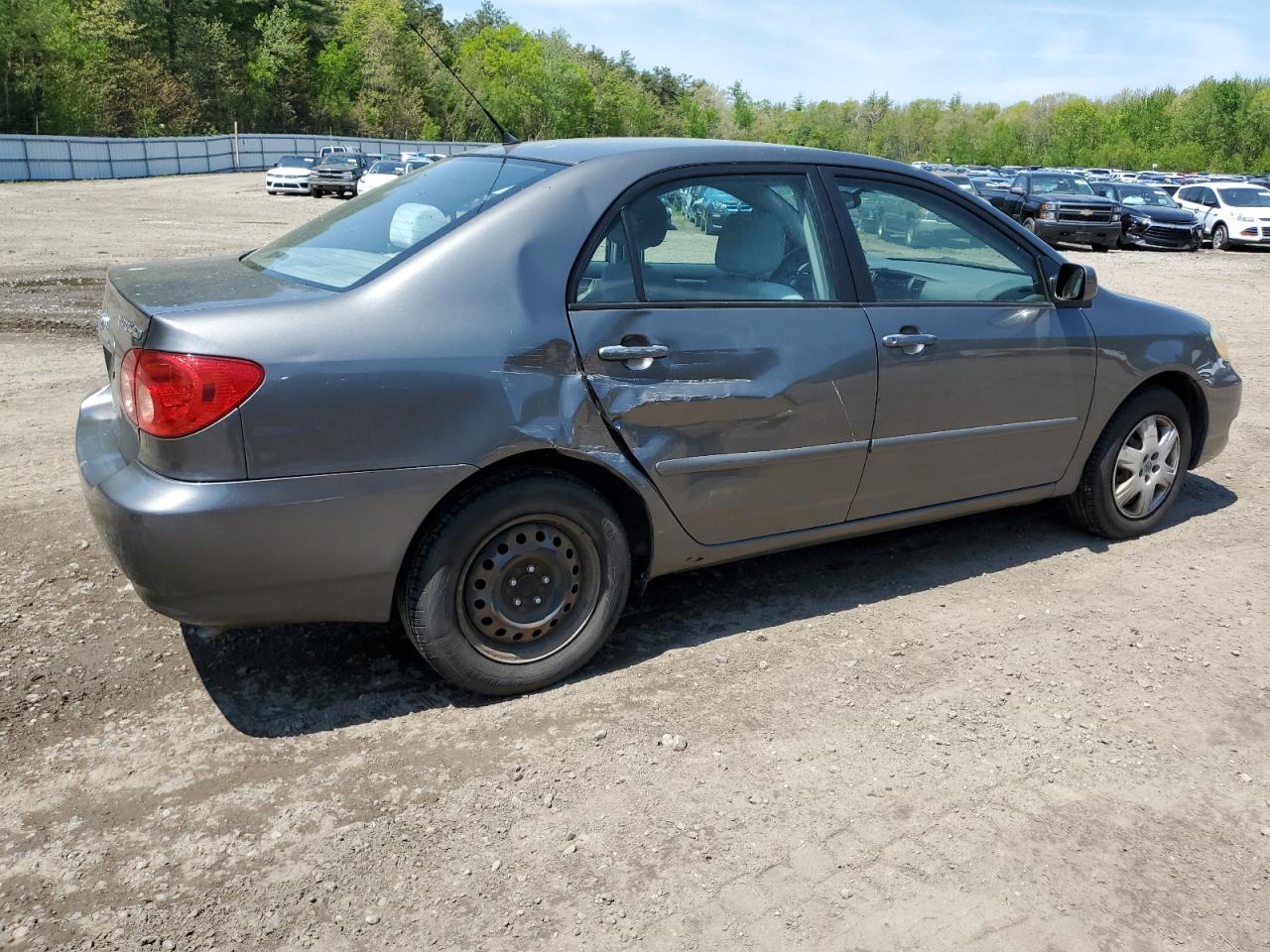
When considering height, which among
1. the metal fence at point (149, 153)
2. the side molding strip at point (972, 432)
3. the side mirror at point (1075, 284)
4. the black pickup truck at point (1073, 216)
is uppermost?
the side mirror at point (1075, 284)

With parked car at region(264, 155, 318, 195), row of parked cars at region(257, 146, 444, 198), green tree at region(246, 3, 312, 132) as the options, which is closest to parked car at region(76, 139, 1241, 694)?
row of parked cars at region(257, 146, 444, 198)

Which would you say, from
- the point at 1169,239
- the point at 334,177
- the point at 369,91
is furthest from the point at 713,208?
the point at 369,91

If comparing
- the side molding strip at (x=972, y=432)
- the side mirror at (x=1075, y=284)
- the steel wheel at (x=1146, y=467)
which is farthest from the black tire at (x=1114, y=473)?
the side mirror at (x=1075, y=284)

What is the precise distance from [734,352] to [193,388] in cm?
168

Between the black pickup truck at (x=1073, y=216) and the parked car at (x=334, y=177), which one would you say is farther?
the parked car at (x=334, y=177)

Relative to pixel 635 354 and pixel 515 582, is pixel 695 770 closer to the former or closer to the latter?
pixel 515 582

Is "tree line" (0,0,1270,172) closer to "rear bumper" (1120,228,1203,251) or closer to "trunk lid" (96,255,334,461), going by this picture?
"rear bumper" (1120,228,1203,251)

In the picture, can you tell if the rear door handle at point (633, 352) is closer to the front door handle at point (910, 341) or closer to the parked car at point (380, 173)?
the front door handle at point (910, 341)

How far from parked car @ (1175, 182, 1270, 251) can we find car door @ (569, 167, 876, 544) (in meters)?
26.4

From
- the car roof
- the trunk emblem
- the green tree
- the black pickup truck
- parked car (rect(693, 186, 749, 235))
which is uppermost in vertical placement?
the green tree

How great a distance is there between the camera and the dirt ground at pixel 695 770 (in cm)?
257

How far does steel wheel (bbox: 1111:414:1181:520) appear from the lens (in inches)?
197

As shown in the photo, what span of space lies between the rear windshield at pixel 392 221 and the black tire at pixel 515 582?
2.63 ft

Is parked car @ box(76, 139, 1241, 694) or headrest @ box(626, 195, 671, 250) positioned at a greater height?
headrest @ box(626, 195, 671, 250)
